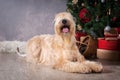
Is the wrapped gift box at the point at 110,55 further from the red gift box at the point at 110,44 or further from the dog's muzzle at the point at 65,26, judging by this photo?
the dog's muzzle at the point at 65,26

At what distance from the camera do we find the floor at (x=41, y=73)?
2.57m

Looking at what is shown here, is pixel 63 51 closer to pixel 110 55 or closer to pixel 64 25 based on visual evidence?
pixel 64 25

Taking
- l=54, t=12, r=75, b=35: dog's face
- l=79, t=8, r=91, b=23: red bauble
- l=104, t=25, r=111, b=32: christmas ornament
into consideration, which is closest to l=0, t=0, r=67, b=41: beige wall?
l=79, t=8, r=91, b=23: red bauble

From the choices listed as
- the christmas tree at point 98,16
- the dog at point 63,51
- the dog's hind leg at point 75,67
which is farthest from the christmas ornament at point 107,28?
the dog's hind leg at point 75,67

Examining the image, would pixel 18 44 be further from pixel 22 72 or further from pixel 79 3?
pixel 22 72

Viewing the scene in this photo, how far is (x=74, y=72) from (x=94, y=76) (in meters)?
0.21

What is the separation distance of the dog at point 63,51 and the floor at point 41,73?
0.08 m

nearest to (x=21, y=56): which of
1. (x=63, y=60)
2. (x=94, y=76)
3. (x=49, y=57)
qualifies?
(x=49, y=57)

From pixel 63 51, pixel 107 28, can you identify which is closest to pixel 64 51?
pixel 63 51

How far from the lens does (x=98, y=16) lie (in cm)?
362

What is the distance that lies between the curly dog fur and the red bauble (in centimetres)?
75

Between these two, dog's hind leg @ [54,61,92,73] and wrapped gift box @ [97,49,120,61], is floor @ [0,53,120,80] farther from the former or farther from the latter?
wrapped gift box @ [97,49,120,61]

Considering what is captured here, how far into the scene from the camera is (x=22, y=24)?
163 inches

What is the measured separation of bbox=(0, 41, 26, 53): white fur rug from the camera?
13.3ft
